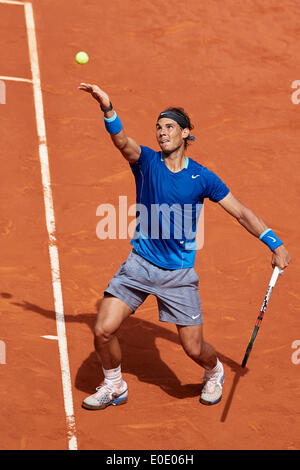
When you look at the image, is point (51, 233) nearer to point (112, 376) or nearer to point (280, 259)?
point (112, 376)

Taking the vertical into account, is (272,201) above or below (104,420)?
above

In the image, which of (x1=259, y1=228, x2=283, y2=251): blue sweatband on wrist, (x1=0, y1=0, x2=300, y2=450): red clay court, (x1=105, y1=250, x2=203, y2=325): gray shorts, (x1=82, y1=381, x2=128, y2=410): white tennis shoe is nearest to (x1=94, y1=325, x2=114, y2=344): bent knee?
(x1=105, y1=250, x2=203, y2=325): gray shorts

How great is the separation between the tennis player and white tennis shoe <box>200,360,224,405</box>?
52 centimetres

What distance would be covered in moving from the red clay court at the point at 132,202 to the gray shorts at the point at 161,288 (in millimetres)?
1062

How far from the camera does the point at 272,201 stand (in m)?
13.2

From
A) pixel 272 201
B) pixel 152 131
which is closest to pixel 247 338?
pixel 272 201

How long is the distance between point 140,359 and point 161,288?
1.59 metres

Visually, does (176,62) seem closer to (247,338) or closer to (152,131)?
(152,131)

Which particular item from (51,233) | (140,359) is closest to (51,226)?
(51,233)

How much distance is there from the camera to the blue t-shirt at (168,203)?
321 inches

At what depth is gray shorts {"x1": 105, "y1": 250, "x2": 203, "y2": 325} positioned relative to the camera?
8.21m

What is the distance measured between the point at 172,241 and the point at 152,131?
6651 millimetres

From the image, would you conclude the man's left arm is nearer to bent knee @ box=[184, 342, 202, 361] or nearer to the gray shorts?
the gray shorts

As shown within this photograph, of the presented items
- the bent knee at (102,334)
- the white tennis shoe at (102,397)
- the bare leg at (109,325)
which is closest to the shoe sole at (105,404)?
the white tennis shoe at (102,397)
